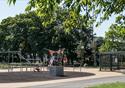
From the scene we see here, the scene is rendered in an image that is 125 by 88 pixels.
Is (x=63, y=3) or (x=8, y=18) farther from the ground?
(x=8, y=18)

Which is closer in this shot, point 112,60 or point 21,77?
point 21,77

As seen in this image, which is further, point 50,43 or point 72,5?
point 50,43

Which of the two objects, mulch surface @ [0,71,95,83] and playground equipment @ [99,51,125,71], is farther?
playground equipment @ [99,51,125,71]

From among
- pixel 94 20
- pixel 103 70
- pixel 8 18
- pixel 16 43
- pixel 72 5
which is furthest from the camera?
pixel 8 18

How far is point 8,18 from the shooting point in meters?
95.9

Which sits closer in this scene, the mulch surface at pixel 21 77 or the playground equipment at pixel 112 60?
the mulch surface at pixel 21 77

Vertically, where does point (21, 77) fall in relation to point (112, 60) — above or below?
below

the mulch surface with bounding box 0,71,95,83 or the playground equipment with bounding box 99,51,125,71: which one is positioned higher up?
the playground equipment with bounding box 99,51,125,71

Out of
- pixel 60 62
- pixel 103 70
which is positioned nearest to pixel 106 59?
Result: pixel 103 70

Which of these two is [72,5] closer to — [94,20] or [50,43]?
[94,20]

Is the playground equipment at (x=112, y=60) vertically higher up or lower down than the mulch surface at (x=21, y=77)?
higher up

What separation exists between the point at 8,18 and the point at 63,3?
291ft

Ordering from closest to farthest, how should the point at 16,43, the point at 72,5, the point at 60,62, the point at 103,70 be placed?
the point at 72,5, the point at 103,70, the point at 60,62, the point at 16,43

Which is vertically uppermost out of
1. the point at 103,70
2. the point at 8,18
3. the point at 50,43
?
the point at 8,18
